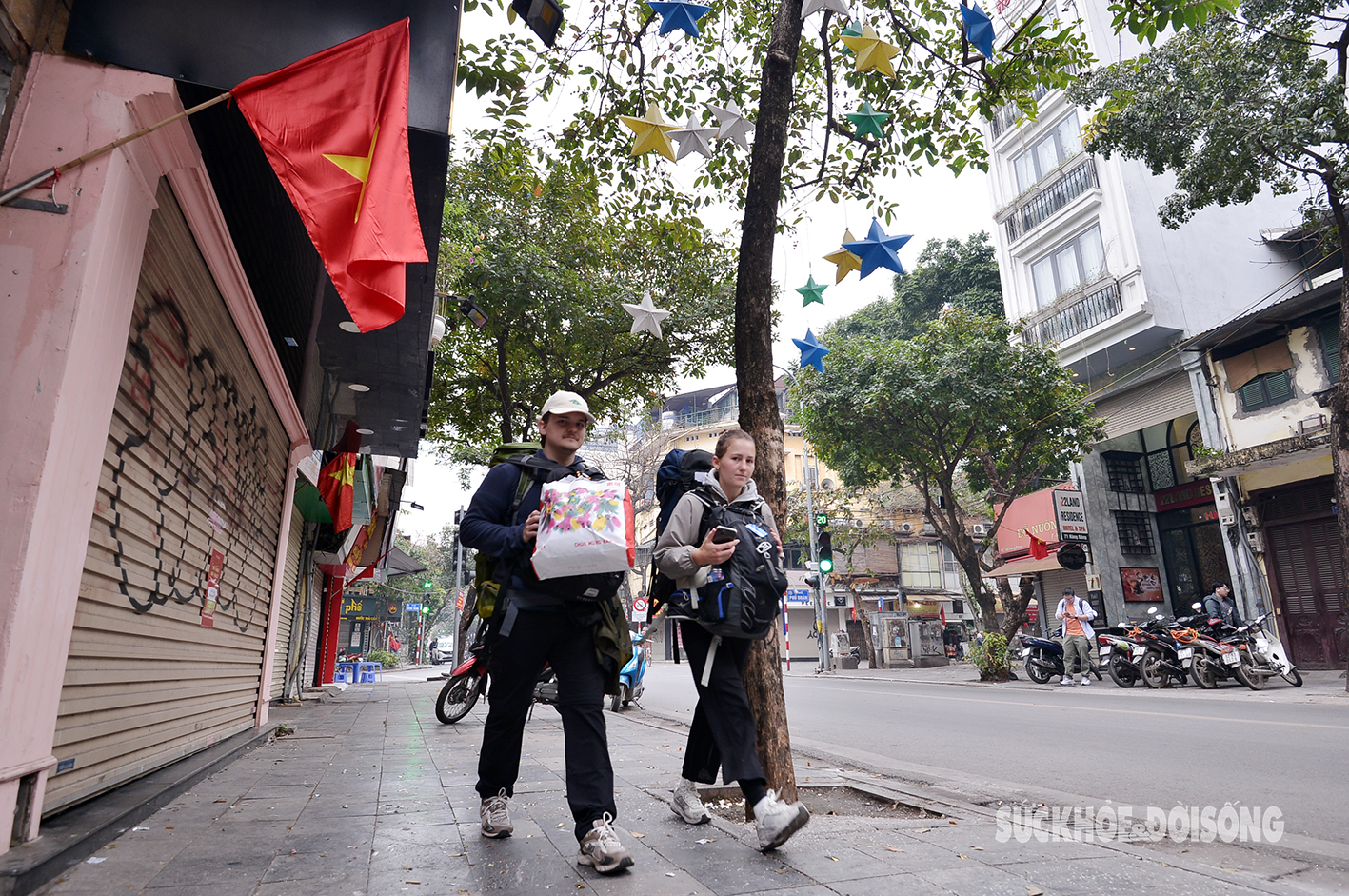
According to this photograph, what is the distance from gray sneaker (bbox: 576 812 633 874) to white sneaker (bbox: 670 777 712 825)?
723 mm

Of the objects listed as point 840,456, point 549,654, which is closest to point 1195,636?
point 840,456

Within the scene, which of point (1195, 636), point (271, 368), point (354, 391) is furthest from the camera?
point (1195, 636)

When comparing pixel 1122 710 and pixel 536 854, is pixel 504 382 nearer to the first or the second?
pixel 1122 710

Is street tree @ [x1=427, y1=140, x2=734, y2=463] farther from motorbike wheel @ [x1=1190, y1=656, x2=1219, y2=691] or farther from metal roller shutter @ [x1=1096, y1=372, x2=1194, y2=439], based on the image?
metal roller shutter @ [x1=1096, y1=372, x2=1194, y2=439]

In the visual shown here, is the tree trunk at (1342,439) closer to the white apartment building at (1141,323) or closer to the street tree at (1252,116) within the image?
the street tree at (1252,116)

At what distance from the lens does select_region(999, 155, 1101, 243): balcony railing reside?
855 inches

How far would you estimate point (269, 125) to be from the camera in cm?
294

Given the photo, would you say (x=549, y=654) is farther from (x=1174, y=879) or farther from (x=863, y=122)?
(x=863, y=122)

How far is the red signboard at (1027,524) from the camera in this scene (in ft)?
72.1

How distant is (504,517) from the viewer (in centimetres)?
317

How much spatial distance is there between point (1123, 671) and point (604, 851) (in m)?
13.5

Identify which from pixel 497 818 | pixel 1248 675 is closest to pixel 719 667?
pixel 497 818

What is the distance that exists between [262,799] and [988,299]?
102ft

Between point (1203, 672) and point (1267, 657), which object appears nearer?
point (1267, 657)
